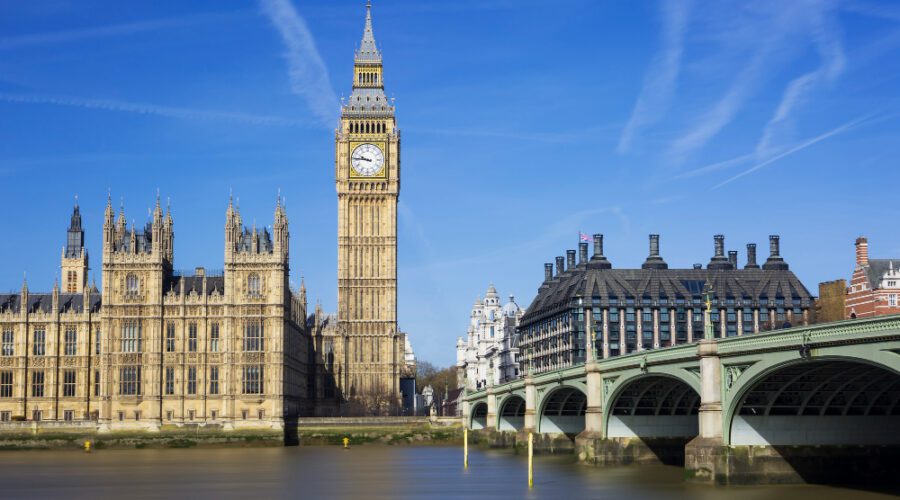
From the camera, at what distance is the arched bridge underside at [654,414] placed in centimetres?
7294

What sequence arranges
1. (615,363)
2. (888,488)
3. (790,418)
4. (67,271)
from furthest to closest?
(67,271), (615,363), (790,418), (888,488)

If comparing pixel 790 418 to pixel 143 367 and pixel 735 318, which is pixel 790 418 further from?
pixel 735 318

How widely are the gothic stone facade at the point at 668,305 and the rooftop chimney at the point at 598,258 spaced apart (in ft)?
4.76

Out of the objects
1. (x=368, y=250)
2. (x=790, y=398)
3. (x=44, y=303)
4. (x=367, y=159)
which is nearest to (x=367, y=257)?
(x=368, y=250)

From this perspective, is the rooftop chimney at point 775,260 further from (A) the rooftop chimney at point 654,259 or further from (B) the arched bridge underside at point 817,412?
(B) the arched bridge underside at point 817,412

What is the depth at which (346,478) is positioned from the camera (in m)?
67.9

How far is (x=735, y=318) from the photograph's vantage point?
140 meters

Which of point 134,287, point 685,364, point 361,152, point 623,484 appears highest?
point 361,152

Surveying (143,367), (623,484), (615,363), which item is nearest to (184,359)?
(143,367)

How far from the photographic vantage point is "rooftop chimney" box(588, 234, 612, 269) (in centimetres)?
14788

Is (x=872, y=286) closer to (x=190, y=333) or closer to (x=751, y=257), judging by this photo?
(x=751, y=257)

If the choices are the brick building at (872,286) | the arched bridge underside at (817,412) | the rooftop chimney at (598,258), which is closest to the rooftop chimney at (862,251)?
the brick building at (872,286)

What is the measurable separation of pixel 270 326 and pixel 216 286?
6767 mm

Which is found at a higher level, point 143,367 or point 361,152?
point 361,152
